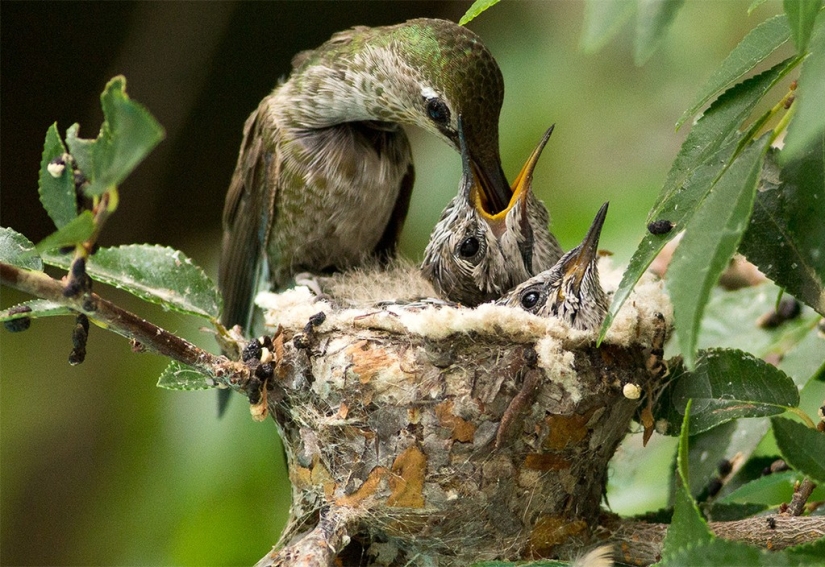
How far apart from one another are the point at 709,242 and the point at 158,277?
2.74 ft

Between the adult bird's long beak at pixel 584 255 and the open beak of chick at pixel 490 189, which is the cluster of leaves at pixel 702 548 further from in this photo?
the open beak of chick at pixel 490 189

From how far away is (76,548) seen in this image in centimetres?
452

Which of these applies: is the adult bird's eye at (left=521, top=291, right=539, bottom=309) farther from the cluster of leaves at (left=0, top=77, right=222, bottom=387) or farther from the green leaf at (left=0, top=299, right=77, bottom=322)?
the green leaf at (left=0, top=299, right=77, bottom=322)

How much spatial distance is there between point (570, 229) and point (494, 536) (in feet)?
5.07

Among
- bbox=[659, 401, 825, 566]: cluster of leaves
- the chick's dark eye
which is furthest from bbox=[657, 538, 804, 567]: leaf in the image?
the chick's dark eye

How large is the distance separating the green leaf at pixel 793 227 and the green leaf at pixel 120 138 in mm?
782

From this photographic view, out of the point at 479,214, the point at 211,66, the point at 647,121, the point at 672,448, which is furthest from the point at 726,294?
the point at 211,66

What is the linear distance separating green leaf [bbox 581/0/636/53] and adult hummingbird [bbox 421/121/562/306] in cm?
136

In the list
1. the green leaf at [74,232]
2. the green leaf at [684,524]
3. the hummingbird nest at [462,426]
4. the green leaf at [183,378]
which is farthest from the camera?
the hummingbird nest at [462,426]

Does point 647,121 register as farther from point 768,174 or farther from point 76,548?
point 76,548

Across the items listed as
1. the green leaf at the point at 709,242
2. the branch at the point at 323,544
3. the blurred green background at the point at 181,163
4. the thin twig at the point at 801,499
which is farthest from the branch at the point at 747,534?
the blurred green background at the point at 181,163

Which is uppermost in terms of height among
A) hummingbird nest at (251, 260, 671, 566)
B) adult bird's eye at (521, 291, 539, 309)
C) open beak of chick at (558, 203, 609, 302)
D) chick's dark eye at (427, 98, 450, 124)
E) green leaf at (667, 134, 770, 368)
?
chick's dark eye at (427, 98, 450, 124)

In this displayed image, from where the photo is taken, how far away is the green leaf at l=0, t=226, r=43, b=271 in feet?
3.71

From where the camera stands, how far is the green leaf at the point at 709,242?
0.82 m
